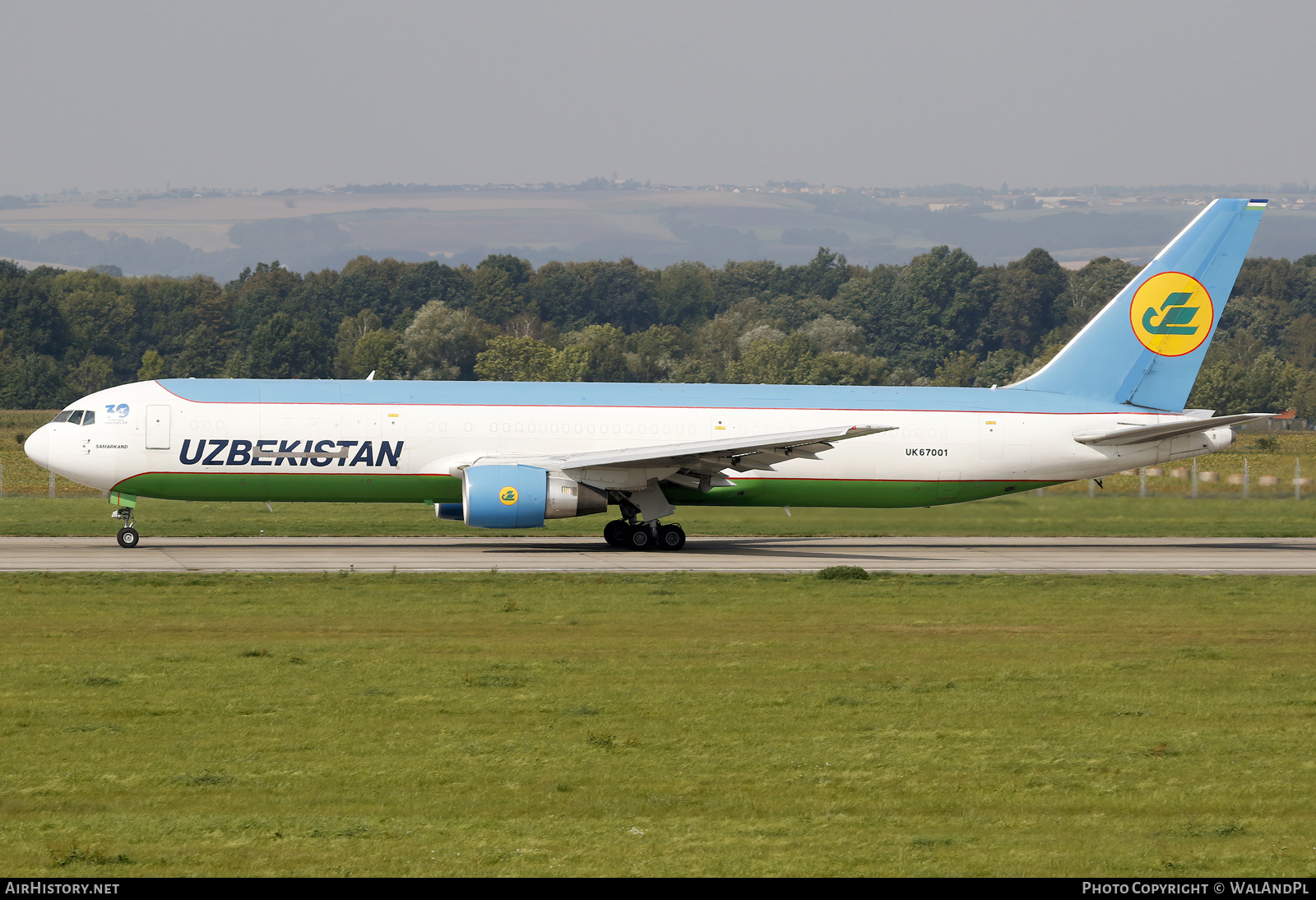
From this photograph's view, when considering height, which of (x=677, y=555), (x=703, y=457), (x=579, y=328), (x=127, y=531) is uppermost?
(x=579, y=328)

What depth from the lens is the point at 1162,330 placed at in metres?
36.6

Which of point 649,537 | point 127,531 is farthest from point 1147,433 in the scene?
point 127,531

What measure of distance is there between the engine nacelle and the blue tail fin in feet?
44.5

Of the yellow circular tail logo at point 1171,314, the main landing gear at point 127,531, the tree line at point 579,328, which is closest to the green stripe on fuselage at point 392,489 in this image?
the main landing gear at point 127,531

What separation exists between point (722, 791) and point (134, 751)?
531 cm

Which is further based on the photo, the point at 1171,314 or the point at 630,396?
the point at 1171,314

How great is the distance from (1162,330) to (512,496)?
712 inches

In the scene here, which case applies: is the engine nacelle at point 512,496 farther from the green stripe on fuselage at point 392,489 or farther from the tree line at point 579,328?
the tree line at point 579,328

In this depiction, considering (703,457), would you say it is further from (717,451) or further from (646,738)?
(646,738)

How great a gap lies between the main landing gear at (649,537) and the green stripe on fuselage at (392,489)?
87 cm

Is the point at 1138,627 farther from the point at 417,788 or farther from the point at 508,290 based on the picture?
the point at 508,290

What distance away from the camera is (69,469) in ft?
107

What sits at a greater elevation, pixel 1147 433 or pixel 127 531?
pixel 1147 433
